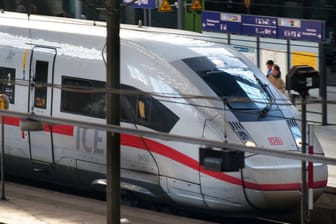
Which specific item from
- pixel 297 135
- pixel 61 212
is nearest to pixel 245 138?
pixel 297 135

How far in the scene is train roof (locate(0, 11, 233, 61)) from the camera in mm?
13859

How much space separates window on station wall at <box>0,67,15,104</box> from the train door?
404 mm

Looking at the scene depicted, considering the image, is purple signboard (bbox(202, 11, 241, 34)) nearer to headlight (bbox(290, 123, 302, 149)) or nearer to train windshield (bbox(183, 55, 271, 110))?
train windshield (bbox(183, 55, 271, 110))

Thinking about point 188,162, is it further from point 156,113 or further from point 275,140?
point 275,140

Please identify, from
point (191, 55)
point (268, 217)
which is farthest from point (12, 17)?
point (268, 217)

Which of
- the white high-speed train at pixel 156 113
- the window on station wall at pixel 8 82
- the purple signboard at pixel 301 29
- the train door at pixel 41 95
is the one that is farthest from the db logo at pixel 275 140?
the purple signboard at pixel 301 29

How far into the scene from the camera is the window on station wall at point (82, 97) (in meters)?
14.0

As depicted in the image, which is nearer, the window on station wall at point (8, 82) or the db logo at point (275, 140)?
the db logo at point (275, 140)

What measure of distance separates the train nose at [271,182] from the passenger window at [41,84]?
12.1 ft

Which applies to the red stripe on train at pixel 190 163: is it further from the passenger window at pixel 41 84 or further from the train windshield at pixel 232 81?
the passenger window at pixel 41 84

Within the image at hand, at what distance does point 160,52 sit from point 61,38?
74.0 inches

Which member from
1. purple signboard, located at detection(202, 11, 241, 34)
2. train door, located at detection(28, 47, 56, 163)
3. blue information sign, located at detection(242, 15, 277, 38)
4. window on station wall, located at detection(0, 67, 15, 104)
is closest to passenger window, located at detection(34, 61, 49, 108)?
train door, located at detection(28, 47, 56, 163)

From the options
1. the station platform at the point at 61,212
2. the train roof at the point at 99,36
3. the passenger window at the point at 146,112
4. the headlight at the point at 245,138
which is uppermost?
the train roof at the point at 99,36

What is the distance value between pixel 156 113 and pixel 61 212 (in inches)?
76.4
